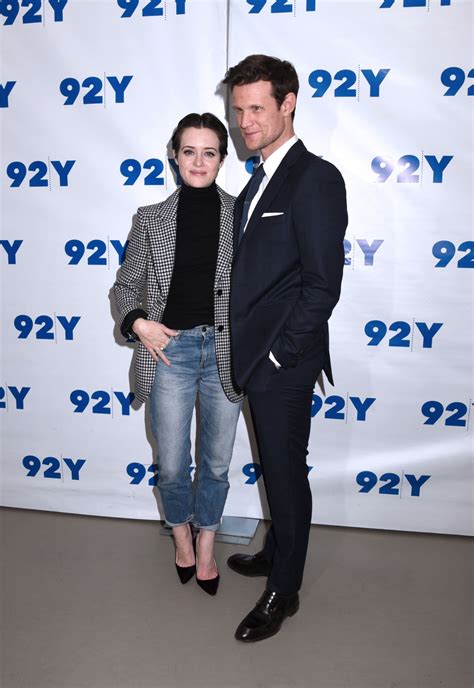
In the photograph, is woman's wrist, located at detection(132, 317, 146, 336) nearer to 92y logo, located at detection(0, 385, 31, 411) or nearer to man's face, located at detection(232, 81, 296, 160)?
man's face, located at detection(232, 81, 296, 160)

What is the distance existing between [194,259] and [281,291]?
1.36 feet

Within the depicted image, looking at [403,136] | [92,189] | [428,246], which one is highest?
[403,136]

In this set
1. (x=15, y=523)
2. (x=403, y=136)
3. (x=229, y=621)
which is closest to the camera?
(x=229, y=621)

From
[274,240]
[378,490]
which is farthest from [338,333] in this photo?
[274,240]

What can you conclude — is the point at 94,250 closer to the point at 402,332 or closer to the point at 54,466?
the point at 54,466

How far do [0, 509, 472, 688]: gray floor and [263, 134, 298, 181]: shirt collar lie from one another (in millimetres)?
1569

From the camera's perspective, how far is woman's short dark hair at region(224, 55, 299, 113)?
1.95 m

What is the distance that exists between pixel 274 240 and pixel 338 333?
974 mm

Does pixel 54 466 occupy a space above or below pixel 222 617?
above

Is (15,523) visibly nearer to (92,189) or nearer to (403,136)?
(92,189)

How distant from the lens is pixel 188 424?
7.90 ft

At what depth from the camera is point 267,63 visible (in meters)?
1.96

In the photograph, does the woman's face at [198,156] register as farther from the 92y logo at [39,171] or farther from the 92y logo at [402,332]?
the 92y logo at [402,332]

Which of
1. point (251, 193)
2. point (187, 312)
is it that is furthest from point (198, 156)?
point (187, 312)
